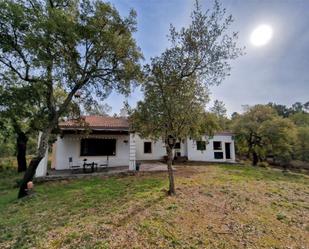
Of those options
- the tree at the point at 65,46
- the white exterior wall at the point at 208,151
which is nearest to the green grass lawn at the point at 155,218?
the tree at the point at 65,46

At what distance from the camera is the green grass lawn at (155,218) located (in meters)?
5.15

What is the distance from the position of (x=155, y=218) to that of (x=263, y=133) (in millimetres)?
21166

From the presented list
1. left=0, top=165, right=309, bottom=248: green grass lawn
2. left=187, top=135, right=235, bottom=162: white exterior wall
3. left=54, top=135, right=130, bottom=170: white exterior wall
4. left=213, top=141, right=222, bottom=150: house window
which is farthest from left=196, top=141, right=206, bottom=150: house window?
left=0, top=165, right=309, bottom=248: green grass lawn

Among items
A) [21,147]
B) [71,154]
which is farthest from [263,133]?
[21,147]

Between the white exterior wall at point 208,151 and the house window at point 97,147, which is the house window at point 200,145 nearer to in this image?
the white exterior wall at point 208,151

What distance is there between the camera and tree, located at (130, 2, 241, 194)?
8703mm

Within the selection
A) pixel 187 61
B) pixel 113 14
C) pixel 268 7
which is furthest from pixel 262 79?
pixel 113 14

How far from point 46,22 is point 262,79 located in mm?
14226

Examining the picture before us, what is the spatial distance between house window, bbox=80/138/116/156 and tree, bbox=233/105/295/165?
54.9ft

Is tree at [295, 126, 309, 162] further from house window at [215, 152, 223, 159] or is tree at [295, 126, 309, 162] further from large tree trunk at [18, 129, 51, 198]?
large tree trunk at [18, 129, 51, 198]

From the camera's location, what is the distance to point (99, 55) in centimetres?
1092

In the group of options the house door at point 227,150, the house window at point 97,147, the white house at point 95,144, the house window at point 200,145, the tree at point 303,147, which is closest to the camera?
the white house at point 95,144

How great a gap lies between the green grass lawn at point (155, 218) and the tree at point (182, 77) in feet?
6.68

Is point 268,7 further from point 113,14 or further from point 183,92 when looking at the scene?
point 113,14
